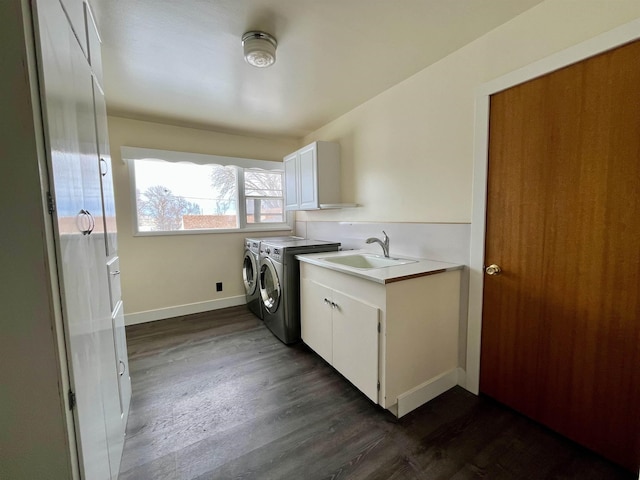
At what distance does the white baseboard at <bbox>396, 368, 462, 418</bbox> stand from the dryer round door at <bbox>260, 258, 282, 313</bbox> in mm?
1349

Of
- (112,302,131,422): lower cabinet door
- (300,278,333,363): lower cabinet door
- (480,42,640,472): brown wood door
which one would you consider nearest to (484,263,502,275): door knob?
(480,42,640,472): brown wood door

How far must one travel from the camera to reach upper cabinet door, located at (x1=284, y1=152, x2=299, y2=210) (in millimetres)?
3379

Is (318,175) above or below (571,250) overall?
above

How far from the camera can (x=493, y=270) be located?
1695mm

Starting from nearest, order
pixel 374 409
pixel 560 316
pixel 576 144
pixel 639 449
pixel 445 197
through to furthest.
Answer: pixel 639 449, pixel 576 144, pixel 560 316, pixel 374 409, pixel 445 197

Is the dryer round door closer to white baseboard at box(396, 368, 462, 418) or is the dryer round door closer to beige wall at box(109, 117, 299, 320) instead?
beige wall at box(109, 117, 299, 320)

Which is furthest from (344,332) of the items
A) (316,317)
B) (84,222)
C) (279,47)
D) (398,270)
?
Answer: (279,47)

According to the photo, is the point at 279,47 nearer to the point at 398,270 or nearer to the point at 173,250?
the point at 398,270

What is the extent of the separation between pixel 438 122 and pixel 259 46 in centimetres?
135

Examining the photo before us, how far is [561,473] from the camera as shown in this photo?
1.27m

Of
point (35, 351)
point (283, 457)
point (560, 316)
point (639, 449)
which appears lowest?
point (283, 457)

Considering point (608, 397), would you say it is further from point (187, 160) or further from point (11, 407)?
point (187, 160)

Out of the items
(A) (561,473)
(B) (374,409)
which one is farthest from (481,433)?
(B) (374,409)

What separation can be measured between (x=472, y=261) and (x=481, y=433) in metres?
1.00
